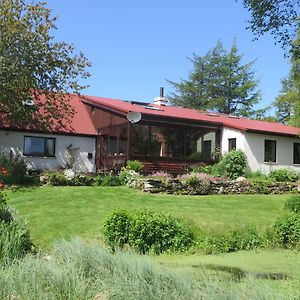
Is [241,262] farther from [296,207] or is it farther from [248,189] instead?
[248,189]

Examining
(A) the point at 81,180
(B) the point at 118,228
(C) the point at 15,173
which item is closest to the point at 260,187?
(A) the point at 81,180

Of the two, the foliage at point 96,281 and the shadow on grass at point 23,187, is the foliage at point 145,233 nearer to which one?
the foliage at point 96,281

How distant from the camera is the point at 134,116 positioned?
23.9 m

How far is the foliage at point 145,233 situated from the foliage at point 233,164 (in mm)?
13961

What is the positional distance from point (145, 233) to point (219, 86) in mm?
46959

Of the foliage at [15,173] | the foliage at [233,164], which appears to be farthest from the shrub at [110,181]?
the foliage at [233,164]

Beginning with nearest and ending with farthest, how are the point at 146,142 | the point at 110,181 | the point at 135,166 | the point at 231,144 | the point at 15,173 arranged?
the point at 110,181 → the point at 15,173 → the point at 135,166 → the point at 146,142 → the point at 231,144

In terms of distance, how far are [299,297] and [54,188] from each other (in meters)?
15.9

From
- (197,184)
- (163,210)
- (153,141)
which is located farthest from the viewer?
(153,141)

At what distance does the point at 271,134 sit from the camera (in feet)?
90.4

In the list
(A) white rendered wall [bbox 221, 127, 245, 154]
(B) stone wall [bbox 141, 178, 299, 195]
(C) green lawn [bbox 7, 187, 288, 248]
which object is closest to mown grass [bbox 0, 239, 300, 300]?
(C) green lawn [bbox 7, 187, 288, 248]

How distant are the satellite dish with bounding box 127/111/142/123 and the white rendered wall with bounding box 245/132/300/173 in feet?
21.8

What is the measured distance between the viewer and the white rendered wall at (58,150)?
1002 inches

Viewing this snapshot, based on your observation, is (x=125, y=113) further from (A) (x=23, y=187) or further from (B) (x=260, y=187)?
(B) (x=260, y=187)
